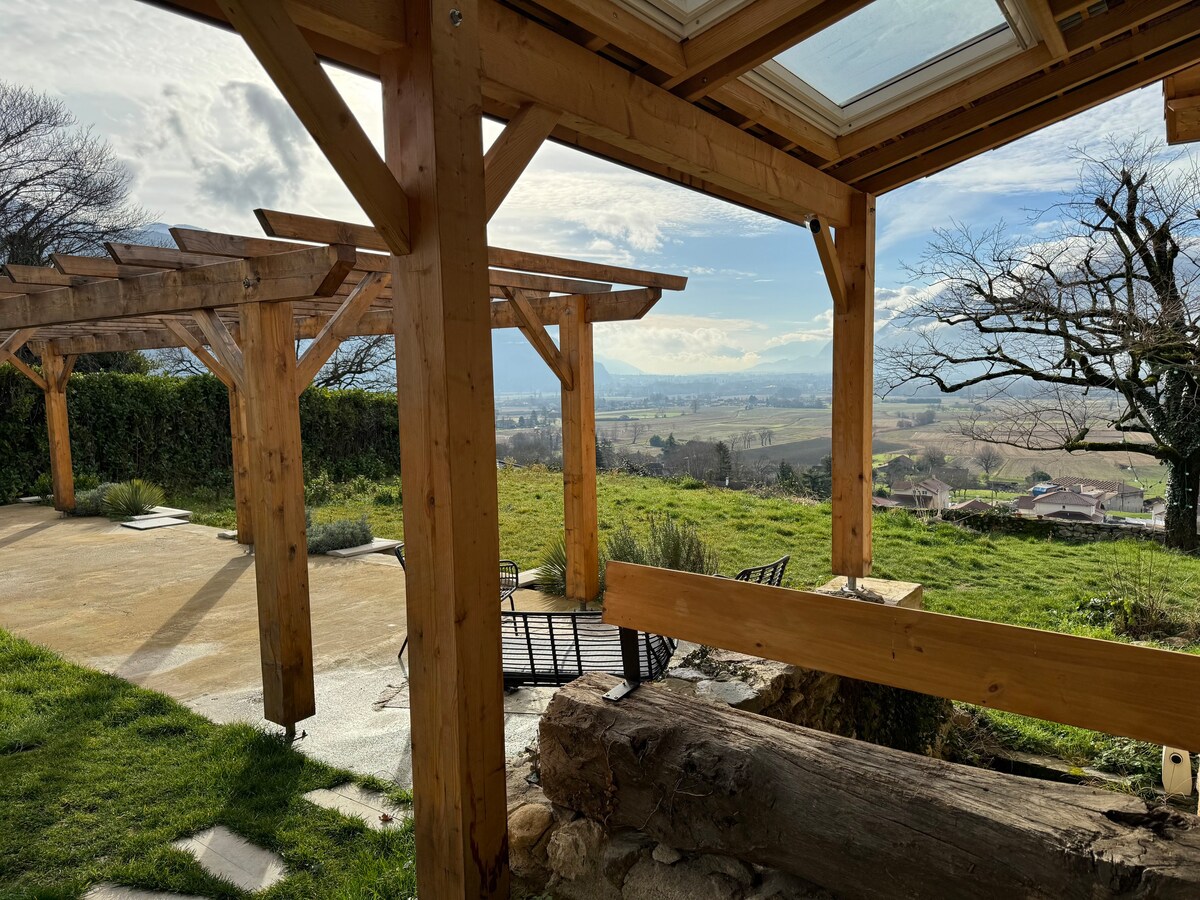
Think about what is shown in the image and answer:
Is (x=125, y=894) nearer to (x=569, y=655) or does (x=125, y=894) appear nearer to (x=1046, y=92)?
(x=569, y=655)

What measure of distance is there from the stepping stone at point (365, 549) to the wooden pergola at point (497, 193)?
5068 millimetres

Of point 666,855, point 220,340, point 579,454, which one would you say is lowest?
point 666,855

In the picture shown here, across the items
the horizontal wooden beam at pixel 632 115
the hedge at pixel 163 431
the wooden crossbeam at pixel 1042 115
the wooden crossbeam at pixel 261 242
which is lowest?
the hedge at pixel 163 431

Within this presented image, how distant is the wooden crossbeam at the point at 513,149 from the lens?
2.13m

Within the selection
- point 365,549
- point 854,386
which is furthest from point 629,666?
point 365,549

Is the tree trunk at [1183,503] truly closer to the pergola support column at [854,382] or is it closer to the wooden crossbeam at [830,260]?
the pergola support column at [854,382]

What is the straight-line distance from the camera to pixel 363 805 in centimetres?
301

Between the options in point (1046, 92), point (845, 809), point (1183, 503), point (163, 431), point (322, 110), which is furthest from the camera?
point (163, 431)

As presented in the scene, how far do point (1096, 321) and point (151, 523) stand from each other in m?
11.3

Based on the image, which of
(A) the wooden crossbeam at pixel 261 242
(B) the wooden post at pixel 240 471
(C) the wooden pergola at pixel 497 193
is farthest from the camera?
(B) the wooden post at pixel 240 471

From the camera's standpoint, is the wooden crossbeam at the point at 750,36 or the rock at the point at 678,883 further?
the wooden crossbeam at the point at 750,36

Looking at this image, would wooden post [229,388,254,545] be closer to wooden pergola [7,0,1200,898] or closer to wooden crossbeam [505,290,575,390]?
wooden crossbeam [505,290,575,390]

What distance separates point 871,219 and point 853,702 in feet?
9.01

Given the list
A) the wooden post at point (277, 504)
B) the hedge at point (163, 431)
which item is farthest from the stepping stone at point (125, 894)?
the hedge at point (163, 431)
